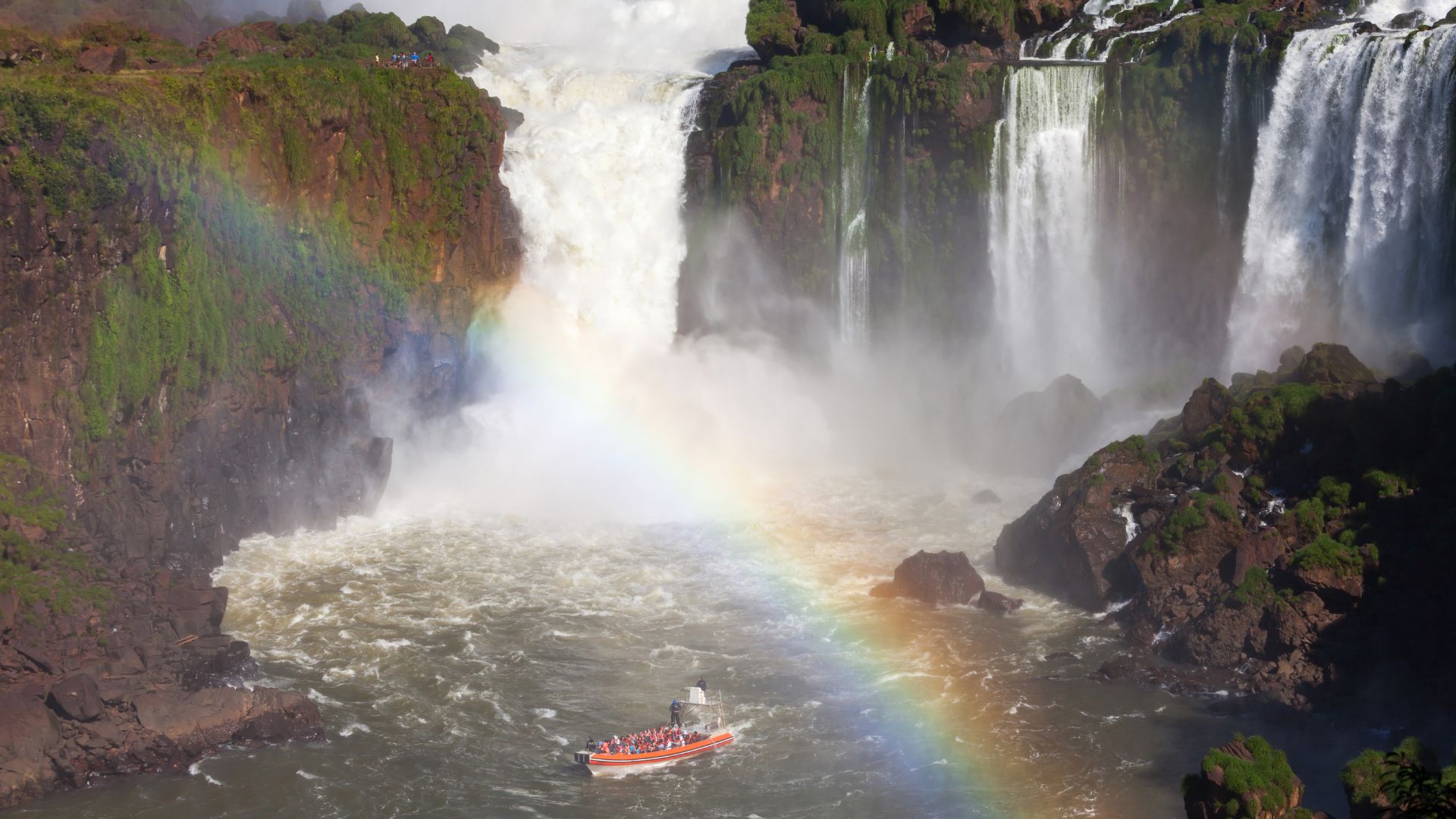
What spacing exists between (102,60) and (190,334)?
8.95 metres

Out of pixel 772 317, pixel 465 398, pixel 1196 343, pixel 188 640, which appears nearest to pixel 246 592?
pixel 188 640

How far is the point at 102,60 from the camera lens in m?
45.8

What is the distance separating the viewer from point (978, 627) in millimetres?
41281

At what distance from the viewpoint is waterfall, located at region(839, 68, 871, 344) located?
199 ft

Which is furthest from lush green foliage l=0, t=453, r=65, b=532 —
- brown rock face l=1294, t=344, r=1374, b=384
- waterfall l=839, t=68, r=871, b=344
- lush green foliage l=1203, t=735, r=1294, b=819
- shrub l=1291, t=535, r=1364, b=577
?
brown rock face l=1294, t=344, r=1374, b=384

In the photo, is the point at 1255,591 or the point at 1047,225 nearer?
the point at 1255,591

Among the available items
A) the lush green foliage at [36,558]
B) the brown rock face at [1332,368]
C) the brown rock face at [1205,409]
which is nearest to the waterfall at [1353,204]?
the brown rock face at [1332,368]

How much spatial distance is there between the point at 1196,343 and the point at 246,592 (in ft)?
113

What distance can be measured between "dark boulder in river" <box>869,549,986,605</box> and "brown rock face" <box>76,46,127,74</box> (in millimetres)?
27879

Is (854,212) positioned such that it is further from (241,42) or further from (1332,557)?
(1332,557)

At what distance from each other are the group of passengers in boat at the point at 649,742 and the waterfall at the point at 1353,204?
27626 millimetres

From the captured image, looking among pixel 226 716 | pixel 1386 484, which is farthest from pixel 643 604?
pixel 1386 484

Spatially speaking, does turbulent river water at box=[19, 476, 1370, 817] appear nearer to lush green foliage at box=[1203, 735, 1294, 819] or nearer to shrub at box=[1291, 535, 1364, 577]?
lush green foliage at box=[1203, 735, 1294, 819]

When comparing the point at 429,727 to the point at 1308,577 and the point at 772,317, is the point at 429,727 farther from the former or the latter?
the point at 772,317
